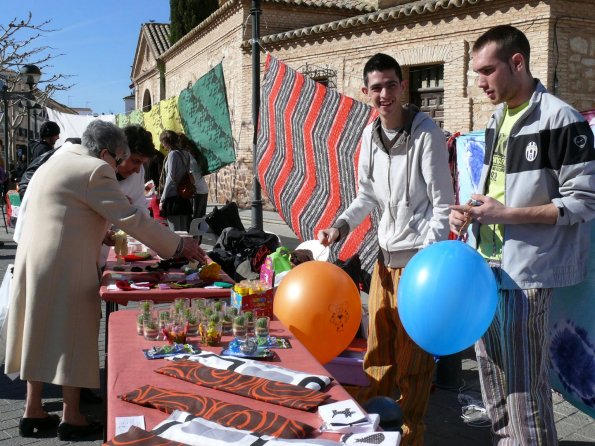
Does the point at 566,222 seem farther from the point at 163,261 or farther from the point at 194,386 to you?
the point at 163,261

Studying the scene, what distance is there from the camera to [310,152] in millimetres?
6820

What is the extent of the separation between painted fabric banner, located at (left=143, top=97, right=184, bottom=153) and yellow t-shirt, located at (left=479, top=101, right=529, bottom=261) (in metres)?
8.79

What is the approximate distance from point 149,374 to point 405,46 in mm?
13750

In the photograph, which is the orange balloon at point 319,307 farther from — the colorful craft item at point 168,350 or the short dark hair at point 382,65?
the short dark hair at point 382,65

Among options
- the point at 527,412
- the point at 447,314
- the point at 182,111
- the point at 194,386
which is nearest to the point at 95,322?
the point at 194,386

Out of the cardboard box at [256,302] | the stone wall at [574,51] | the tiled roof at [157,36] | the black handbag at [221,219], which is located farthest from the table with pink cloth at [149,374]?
the tiled roof at [157,36]

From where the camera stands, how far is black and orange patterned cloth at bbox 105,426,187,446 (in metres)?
1.75

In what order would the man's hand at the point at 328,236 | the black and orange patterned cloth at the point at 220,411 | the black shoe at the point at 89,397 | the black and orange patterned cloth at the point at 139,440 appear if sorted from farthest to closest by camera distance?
the black shoe at the point at 89,397 < the man's hand at the point at 328,236 < the black and orange patterned cloth at the point at 220,411 < the black and orange patterned cloth at the point at 139,440

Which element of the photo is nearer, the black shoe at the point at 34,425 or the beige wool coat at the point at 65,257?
the beige wool coat at the point at 65,257

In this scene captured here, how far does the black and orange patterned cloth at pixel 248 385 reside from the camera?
2084 mm

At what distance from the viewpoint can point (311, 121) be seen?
265 inches

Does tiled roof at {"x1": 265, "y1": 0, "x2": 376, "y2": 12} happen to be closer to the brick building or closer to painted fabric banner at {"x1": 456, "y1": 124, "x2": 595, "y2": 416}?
the brick building

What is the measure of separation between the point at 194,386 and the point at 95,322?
154 cm

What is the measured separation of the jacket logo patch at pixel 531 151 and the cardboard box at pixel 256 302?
1536mm
